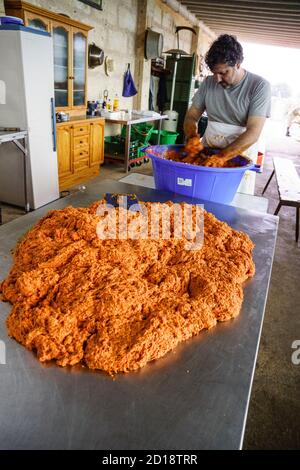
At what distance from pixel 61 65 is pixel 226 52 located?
313 cm

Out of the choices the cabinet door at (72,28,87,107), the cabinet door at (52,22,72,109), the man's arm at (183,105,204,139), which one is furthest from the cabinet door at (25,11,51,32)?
the man's arm at (183,105,204,139)

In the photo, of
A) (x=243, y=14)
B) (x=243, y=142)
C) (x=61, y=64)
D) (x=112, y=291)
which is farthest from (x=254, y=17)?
(x=112, y=291)

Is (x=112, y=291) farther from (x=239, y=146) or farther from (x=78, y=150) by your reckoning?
(x=78, y=150)

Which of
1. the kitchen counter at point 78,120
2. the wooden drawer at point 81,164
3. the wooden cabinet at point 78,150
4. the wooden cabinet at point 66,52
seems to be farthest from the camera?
the wooden drawer at point 81,164

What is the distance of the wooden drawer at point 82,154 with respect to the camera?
4.51m

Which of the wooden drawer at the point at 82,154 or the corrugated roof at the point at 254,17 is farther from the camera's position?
the corrugated roof at the point at 254,17

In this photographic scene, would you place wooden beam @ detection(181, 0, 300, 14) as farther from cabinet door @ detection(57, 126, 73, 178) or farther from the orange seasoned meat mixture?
the orange seasoned meat mixture

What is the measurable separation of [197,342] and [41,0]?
4.52 metres

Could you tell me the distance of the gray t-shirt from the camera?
82.0 inches

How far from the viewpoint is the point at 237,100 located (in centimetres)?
219

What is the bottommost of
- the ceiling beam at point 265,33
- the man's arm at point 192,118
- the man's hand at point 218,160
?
the man's hand at point 218,160

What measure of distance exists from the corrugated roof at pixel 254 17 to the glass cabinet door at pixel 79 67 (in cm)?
361

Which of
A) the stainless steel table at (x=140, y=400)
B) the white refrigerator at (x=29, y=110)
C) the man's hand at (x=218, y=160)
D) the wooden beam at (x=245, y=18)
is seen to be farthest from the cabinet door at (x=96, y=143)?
the wooden beam at (x=245, y=18)

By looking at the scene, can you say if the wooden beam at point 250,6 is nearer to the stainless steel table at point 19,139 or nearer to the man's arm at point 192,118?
the man's arm at point 192,118
